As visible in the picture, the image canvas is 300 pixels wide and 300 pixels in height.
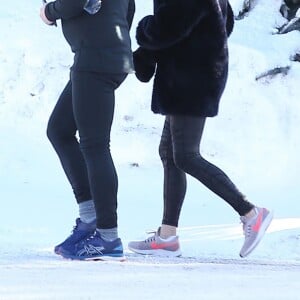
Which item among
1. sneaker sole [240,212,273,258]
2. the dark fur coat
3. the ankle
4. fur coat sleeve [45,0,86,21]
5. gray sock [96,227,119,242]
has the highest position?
fur coat sleeve [45,0,86,21]

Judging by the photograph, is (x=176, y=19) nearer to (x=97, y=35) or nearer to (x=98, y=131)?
(x=97, y=35)

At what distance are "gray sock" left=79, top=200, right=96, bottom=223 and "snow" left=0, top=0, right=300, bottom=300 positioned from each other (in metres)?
0.28

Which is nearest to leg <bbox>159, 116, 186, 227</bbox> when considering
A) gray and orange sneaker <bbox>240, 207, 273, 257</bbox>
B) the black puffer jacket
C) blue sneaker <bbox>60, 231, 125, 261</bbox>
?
gray and orange sneaker <bbox>240, 207, 273, 257</bbox>

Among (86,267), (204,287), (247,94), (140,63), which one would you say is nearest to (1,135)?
(247,94)

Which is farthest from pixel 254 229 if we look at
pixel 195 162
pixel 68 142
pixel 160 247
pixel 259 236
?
pixel 68 142

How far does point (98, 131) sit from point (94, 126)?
4 cm

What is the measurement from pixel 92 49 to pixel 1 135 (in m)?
4.47

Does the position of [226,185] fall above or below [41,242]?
above

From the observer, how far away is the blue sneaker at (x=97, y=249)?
3.99 metres

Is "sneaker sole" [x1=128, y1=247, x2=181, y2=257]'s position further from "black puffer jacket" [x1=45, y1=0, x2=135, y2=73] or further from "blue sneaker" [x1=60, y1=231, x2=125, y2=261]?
"black puffer jacket" [x1=45, y1=0, x2=135, y2=73]

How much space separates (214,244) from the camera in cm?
612

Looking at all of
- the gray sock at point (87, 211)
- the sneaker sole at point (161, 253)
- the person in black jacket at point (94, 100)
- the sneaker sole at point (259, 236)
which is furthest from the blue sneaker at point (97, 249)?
the sneaker sole at point (259, 236)

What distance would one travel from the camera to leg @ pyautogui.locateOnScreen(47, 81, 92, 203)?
4109 mm

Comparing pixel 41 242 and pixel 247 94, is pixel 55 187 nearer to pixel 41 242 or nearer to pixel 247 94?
pixel 41 242
